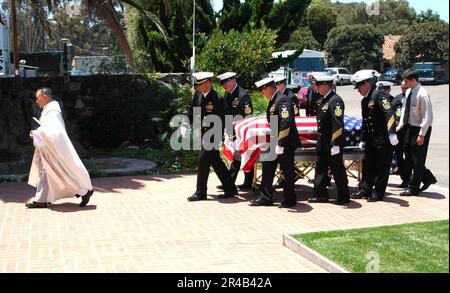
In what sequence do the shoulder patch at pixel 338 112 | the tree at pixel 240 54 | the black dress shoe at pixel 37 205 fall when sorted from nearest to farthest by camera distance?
the shoulder patch at pixel 338 112 → the black dress shoe at pixel 37 205 → the tree at pixel 240 54

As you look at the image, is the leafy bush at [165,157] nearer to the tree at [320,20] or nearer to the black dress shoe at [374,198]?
the black dress shoe at [374,198]

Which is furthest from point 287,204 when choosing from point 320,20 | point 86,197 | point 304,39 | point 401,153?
point 320,20

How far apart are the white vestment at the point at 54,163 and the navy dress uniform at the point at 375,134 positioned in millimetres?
3981

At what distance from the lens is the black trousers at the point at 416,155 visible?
834 cm

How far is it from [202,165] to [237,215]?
1.14 m

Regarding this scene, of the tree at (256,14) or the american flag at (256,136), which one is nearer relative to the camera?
the american flag at (256,136)

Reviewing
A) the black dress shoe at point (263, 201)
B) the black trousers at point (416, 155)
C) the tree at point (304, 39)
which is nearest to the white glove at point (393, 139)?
the black trousers at point (416, 155)

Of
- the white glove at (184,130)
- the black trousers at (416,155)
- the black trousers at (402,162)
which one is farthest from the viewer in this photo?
the white glove at (184,130)

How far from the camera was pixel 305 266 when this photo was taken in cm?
539

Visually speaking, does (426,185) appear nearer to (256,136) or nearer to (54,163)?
(256,136)

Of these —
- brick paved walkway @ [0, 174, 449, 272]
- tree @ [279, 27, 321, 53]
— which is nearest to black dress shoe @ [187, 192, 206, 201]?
brick paved walkway @ [0, 174, 449, 272]

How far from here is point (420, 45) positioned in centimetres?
3841
